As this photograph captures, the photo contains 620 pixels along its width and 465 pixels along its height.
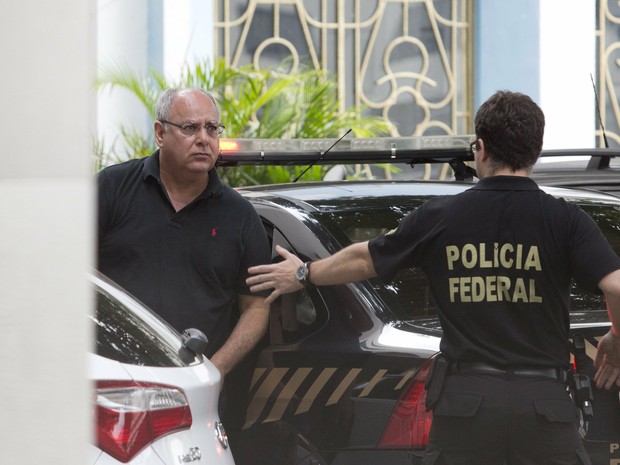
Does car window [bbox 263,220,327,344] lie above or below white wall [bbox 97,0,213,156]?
below

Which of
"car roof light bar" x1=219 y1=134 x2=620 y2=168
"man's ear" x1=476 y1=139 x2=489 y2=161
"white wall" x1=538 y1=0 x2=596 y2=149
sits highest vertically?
"white wall" x1=538 y1=0 x2=596 y2=149

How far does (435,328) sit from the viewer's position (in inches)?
157

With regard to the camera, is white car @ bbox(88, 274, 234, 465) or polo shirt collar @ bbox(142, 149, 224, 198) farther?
polo shirt collar @ bbox(142, 149, 224, 198)

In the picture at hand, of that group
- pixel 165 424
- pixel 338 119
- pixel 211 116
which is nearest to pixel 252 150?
pixel 211 116

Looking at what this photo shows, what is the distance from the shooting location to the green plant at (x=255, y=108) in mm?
10078

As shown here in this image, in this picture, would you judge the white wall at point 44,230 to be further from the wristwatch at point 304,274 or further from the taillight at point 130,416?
the wristwatch at point 304,274

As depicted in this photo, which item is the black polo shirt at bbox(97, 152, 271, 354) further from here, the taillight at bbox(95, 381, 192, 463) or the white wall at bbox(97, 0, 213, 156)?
the white wall at bbox(97, 0, 213, 156)

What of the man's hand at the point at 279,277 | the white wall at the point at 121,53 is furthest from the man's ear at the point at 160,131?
the white wall at the point at 121,53

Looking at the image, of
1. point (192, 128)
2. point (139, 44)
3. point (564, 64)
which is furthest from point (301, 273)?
point (564, 64)

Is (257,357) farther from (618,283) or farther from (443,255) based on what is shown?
(618,283)

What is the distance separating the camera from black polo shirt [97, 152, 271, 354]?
4422 millimetres

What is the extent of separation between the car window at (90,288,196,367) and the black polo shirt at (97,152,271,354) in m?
0.94

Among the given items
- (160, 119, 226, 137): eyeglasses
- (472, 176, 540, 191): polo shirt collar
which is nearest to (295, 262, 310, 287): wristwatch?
(472, 176, 540, 191): polo shirt collar

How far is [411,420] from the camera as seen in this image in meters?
3.79
